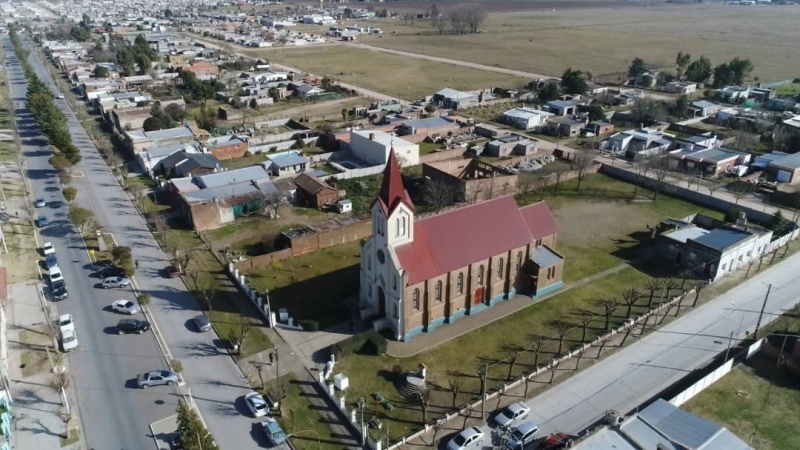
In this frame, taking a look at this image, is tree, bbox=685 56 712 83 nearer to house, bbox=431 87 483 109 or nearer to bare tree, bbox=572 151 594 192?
house, bbox=431 87 483 109

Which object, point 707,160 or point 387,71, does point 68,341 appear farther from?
point 387,71

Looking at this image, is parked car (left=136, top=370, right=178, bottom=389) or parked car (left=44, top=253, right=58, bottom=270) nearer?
parked car (left=136, top=370, right=178, bottom=389)

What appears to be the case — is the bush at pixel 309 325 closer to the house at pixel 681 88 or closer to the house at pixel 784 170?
the house at pixel 784 170

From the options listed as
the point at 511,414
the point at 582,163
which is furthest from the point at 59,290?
the point at 582,163

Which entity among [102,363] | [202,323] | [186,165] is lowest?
[102,363]

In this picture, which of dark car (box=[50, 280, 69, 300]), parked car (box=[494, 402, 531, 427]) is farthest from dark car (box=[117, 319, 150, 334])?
parked car (box=[494, 402, 531, 427])

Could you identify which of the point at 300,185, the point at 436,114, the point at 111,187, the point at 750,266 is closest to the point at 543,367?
the point at 750,266
